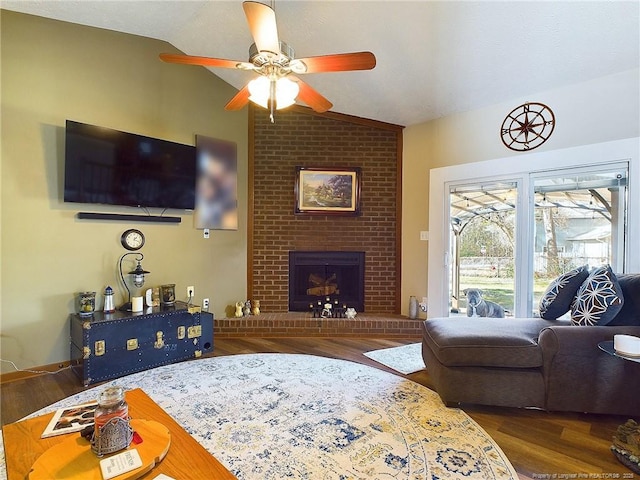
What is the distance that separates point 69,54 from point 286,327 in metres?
3.33

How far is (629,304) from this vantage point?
7.54ft

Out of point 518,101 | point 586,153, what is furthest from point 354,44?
point 586,153

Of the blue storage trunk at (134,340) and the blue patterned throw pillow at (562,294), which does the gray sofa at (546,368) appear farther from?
the blue storage trunk at (134,340)

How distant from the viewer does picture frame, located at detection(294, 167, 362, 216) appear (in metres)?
4.30

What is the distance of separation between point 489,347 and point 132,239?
318cm

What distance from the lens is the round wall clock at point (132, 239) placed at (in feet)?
10.6

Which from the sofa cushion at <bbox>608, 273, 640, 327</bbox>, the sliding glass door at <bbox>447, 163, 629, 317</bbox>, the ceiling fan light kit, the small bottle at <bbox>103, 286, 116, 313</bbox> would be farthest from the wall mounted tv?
the sofa cushion at <bbox>608, 273, 640, 327</bbox>

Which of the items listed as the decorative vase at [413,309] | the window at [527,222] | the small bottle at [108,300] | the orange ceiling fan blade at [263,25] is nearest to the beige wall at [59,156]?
the small bottle at [108,300]

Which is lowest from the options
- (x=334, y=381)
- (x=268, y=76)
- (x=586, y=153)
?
(x=334, y=381)

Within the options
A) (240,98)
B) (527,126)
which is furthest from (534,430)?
(240,98)

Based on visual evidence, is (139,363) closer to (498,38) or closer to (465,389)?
(465,389)

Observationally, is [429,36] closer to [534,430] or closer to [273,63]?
[273,63]

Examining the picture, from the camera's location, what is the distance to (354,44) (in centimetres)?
306

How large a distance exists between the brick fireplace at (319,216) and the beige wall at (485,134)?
0.16m
